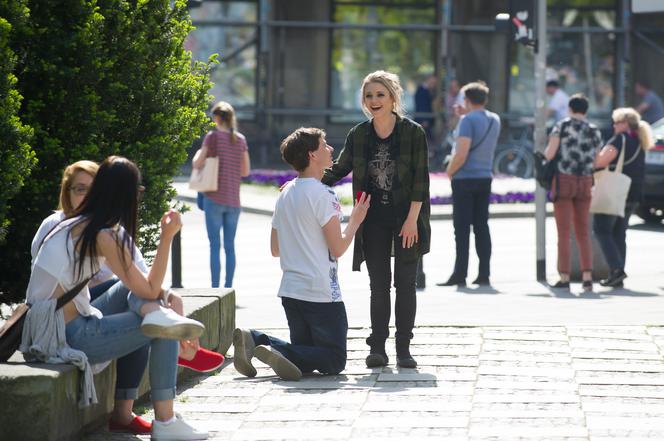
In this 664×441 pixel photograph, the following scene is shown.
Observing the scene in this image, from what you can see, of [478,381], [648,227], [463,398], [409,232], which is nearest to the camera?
[463,398]

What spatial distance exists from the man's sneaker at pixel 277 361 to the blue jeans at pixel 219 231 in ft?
14.4

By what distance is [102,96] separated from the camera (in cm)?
904

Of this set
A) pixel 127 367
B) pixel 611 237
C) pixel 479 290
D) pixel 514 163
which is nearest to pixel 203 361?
pixel 127 367

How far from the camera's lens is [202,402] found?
755 cm

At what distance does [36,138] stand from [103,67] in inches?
22.8

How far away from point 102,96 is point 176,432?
10.0ft

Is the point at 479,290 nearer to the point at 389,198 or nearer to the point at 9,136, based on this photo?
the point at 389,198

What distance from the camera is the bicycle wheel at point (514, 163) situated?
2516 centimetres

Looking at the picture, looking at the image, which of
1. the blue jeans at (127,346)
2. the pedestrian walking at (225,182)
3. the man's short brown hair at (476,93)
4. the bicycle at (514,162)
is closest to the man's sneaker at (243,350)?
the blue jeans at (127,346)

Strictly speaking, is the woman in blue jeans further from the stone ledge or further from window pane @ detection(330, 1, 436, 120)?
window pane @ detection(330, 1, 436, 120)

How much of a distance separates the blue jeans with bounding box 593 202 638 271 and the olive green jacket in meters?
4.69

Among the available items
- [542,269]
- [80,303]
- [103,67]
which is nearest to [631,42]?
[542,269]

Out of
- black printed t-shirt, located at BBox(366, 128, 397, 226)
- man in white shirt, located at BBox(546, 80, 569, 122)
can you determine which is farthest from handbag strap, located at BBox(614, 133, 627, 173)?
man in white shirt, located at BBox(546, 80, 569, 122)

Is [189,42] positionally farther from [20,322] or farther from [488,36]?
[20,322]
